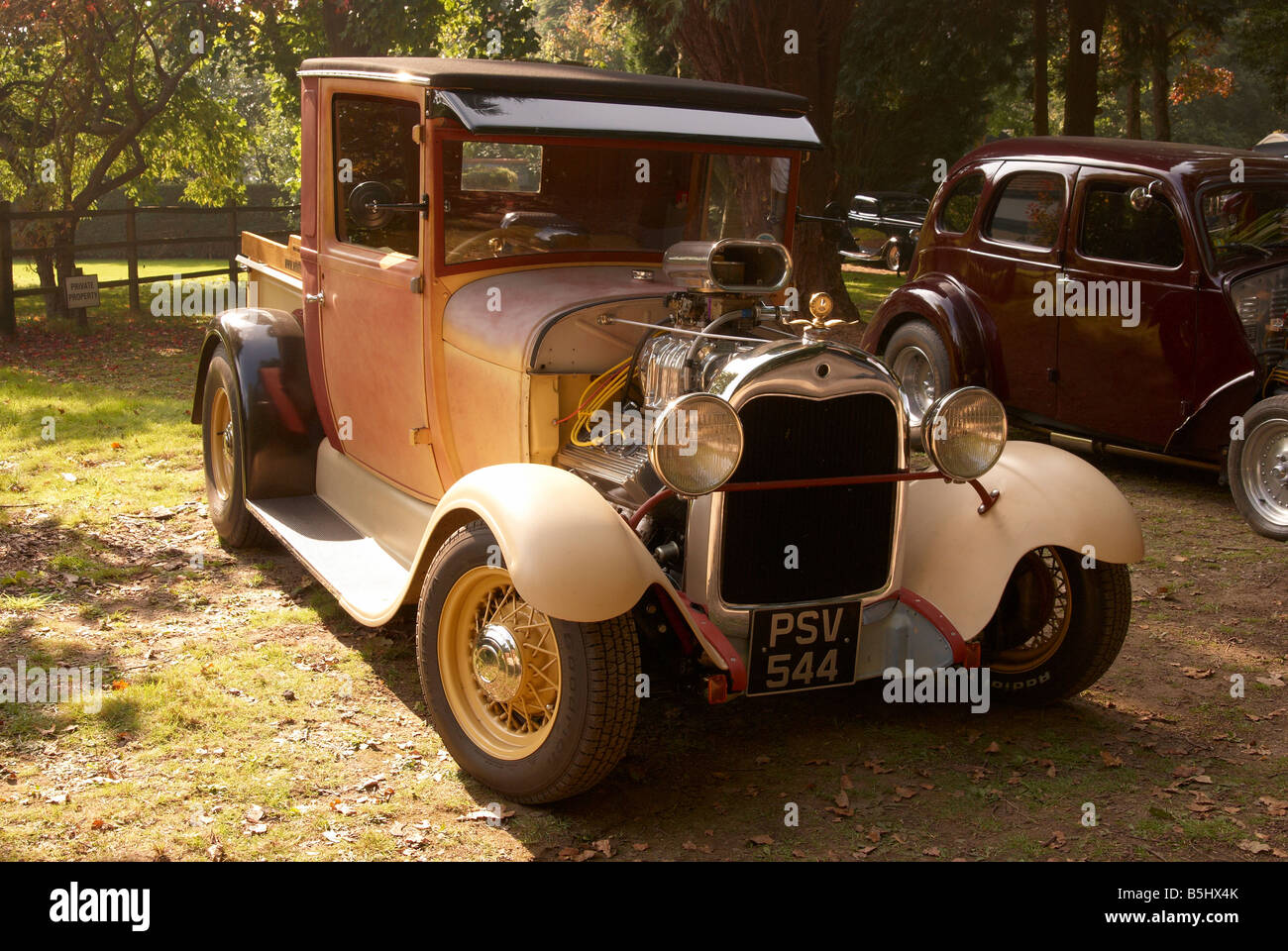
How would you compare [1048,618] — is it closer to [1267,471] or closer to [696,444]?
[696,444]

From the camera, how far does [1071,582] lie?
4359 millimetres

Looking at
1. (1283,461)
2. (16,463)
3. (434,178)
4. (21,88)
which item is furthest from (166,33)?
(1283,461)

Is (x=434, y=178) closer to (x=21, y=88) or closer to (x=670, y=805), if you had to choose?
(x=670, y=805)

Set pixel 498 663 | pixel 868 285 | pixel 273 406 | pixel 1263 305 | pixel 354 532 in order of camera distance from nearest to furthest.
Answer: pixel 498 663 → pixel 354 532 → pixel 273 406 → pixel 1263 305 → pixel 868 285

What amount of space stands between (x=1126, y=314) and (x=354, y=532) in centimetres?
473

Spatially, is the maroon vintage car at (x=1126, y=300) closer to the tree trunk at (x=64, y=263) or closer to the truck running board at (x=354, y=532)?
the truck running board at (x=354, y=532)

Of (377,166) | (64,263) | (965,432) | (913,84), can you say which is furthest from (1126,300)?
(913,84)

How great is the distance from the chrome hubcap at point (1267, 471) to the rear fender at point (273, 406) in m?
4.96

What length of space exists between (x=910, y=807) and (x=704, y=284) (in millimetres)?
1855

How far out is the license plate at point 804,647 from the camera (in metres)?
3.80

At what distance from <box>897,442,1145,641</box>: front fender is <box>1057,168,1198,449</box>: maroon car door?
305cm

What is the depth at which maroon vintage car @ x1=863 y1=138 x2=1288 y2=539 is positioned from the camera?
22.4 ft

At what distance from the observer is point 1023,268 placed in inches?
313

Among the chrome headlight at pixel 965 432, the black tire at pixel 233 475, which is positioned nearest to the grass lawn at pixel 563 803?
the black tire at pixel 233 475
